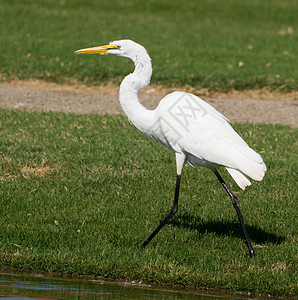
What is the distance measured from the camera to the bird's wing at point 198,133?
18.7 feet

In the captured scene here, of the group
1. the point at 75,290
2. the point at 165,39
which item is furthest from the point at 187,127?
the point at 165,39

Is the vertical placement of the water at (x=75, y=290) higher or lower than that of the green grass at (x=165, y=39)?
lower

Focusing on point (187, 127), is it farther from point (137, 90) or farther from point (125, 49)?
point (125, 49)

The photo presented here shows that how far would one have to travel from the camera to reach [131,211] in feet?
21.5

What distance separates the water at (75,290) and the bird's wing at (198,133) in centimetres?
129

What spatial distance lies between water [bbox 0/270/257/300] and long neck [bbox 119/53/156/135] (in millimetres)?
1580

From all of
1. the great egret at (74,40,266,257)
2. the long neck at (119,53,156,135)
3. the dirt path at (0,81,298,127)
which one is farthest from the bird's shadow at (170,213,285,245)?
the dirt path at (0,81,298,127)

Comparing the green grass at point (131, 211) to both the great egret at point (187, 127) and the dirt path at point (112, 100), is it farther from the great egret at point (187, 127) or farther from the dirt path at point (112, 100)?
the dirt path at point (112, 100)

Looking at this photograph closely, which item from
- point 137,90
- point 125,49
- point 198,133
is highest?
point 125,49

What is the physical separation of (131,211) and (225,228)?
1.00 metres

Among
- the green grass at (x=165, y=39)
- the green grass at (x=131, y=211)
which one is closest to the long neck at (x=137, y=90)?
the green grass at (x=131, y=211)

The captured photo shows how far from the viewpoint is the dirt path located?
35.9ft

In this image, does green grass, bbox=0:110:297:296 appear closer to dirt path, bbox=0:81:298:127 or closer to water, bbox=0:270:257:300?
water, bbox=0:270:257:300

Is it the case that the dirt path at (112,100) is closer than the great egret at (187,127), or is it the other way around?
the great egret at (187,127)
